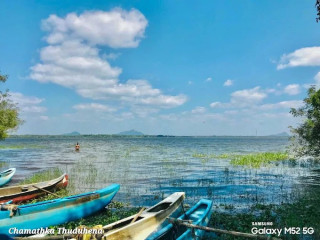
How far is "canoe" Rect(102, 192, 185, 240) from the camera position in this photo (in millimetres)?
9352

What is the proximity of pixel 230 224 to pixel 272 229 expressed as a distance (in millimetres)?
1809

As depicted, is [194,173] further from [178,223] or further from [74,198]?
[178,223]

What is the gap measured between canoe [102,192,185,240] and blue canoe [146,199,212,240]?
2.52ft

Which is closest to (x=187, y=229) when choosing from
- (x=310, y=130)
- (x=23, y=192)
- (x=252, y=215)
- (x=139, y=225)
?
(x=139, y=225)

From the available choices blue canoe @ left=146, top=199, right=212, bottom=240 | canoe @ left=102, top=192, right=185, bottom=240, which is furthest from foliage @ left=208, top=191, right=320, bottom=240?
canoe @ left=102, top=192, right=185, bottom=240

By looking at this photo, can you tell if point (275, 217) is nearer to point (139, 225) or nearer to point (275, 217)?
point (275, 217)

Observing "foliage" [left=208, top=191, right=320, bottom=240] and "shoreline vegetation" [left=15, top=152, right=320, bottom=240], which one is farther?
"shoreline vegetation" [left=15, top=152, right=320, bottom=240]

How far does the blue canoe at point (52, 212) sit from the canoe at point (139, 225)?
413 centimetres

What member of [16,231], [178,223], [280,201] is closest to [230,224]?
[178,223]

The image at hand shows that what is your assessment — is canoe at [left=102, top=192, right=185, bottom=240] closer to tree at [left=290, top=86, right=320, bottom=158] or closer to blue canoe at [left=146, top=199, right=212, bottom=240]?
blue canoe at [left=146, top=199, right=212, bottom=240]

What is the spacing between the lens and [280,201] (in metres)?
18.0

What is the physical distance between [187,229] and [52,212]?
650 centimetres

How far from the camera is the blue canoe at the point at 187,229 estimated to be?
9.62m

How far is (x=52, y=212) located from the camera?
42.2ft
